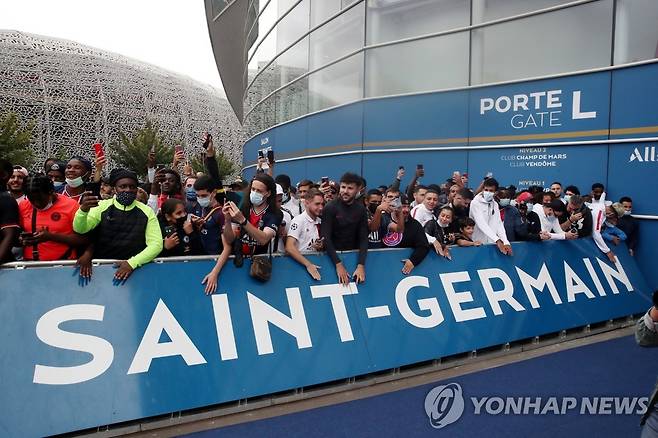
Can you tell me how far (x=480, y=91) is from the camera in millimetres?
12617

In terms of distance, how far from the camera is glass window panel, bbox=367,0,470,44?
43.9ft

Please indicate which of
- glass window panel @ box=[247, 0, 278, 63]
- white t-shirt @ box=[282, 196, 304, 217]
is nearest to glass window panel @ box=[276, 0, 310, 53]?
glass window panel @ box=[247, 0, 278, 63]

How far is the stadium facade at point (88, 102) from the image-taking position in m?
58.5

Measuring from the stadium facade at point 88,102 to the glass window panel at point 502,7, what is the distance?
51319 millimetres

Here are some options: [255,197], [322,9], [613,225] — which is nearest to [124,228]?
[255,197]

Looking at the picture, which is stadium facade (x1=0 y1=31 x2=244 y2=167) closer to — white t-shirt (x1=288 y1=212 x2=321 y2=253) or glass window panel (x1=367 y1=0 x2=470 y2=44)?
glass window panel (x1=367 y1=0 x2=470 y2=44)

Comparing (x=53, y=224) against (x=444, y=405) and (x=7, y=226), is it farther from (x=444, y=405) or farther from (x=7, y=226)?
(x=444, y=405)

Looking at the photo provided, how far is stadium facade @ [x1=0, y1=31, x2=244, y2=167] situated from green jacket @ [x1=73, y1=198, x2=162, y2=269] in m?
57.4

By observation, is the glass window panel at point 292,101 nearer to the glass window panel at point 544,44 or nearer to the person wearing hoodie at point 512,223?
the glass window panel at point 544,44

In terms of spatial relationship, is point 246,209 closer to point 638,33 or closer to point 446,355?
point 446,355

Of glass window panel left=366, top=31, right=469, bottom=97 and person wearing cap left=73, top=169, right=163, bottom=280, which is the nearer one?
person wearing cap left=73, top=169, right=163, bottom=280

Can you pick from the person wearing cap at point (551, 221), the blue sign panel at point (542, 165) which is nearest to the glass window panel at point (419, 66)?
the blue sign panel at point (542, 165)

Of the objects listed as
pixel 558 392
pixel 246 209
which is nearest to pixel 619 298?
pixel 558 392

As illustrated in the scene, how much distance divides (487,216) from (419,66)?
8.15 m
